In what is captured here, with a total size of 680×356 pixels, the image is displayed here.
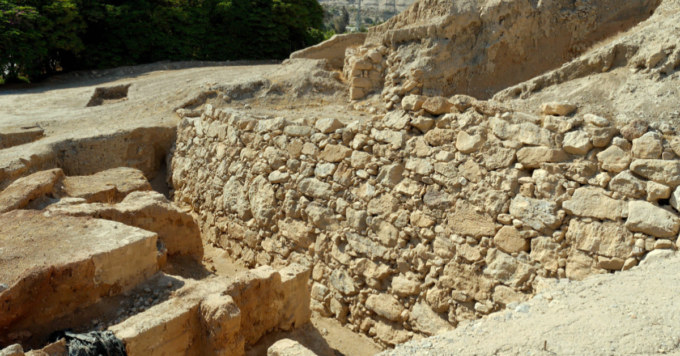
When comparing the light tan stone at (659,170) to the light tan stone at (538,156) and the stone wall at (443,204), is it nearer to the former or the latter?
the stone wall at (443,204)

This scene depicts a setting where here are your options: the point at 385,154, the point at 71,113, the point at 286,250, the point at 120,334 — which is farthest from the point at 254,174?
the point at 71,113

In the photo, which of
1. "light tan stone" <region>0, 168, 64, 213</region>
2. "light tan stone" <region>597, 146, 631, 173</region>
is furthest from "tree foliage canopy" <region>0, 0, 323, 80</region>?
"light tan stone" <region>597, 146, 631, 173</region>

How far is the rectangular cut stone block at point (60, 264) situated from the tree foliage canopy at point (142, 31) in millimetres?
11977

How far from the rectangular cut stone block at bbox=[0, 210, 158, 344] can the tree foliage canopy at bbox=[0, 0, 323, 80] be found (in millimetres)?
11977

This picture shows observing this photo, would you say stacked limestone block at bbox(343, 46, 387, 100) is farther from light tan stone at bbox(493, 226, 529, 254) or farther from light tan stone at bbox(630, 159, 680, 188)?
light tan stone at bbox(630, 159, 680, 188)

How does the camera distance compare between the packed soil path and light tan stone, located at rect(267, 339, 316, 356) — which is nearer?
light tan stone, located at rect(267, 339, 316, 356)

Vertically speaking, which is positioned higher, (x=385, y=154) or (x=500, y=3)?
(x=500, y=3)

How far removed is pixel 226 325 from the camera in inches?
179

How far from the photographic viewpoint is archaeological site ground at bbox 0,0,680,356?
4.07m

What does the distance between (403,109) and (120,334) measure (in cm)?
345

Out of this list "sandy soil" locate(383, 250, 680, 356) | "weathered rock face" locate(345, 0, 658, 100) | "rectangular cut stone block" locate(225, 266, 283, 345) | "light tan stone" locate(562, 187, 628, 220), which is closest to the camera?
"sandy soil" locate(383, 250, 680, 356)

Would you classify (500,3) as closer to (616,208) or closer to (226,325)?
(616,208)

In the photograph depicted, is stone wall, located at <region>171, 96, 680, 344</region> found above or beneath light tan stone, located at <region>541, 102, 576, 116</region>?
beneath

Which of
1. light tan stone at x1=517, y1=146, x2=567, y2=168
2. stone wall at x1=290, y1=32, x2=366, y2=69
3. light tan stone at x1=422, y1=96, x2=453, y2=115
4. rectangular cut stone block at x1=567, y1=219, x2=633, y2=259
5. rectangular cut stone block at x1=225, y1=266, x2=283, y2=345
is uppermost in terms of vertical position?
stone wall at x1=290, y1=32, x2=366, y2=69
